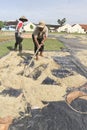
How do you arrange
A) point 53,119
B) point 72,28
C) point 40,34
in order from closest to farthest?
point 53,119, point 40,34, point 72,28

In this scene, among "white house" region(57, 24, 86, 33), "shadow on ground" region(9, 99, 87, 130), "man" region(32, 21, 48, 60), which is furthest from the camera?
"white house" region(57, 24, 86, 33)

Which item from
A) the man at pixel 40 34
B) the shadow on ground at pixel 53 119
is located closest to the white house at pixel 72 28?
the man at pixel 40 34

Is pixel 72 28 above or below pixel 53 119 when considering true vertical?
below

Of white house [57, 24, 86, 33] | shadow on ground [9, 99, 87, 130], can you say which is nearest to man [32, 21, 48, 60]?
shadow on ground [9, 99, 87, 130]

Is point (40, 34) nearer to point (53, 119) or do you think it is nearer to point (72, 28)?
point (53, 119)

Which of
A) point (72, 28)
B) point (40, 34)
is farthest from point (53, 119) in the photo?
point (72, 28)

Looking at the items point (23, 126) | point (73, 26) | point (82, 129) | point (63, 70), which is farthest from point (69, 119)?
point (73, 26)

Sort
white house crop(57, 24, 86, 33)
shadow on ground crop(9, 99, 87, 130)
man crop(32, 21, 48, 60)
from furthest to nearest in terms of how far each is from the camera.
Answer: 1. white house crop(57, 24, 86, 33)
2. man crop(32, 21, 48, 60)
3. shadow on ground crop(9, 99, 87, 130)

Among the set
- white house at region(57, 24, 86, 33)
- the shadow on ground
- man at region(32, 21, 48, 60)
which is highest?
man at region(32, 21, 48, 60)

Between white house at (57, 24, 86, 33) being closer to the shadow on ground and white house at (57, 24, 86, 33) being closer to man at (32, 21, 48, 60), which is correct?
man at (32, 21, 48, 60)

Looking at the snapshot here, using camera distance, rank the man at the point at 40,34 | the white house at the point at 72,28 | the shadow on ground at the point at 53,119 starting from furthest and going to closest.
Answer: the white house at the point at 72,28, the man at the point at 40,34, the shadow on ground at the point at 53,119

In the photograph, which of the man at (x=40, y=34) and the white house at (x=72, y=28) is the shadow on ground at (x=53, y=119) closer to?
the man at (x=40, y=34)

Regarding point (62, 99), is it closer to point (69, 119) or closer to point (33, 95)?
point (33, 95)

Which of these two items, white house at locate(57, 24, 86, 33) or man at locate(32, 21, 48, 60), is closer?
man at locate(32, 21, 48, 60)
